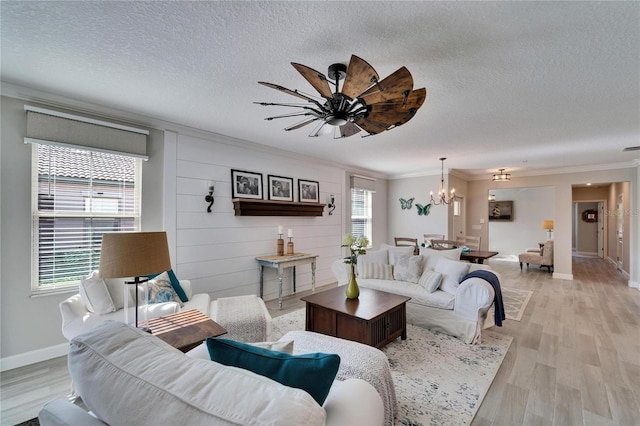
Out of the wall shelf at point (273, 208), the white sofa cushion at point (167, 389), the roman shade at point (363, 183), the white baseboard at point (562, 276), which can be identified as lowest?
the white baseboard at point (562, 276)

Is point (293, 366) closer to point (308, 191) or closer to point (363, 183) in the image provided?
point (308, 191)

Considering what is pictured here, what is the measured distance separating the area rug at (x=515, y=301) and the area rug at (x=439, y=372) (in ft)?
3.14

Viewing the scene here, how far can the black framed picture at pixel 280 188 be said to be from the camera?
460 cm

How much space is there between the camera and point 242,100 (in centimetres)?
278

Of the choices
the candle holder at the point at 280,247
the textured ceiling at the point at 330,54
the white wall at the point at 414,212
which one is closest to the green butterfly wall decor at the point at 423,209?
the white wall at the point at 414,212

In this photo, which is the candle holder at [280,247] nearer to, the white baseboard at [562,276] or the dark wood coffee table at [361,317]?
the dark wood coffee table at [361,317]

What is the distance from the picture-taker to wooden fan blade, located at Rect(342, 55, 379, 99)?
159cm

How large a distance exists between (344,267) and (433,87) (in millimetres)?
2706

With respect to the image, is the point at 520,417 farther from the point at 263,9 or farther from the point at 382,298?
the point at 263,9

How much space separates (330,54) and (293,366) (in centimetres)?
195

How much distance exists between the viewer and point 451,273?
3.52 m

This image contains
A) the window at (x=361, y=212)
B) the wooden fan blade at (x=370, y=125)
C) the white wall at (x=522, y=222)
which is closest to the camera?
the wooden fan blade at (x=370, y=125)

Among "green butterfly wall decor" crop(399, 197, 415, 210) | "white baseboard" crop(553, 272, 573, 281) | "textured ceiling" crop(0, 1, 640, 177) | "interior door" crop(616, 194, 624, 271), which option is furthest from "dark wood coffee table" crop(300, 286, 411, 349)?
"interior door" crop(616, 194, 624, 271)

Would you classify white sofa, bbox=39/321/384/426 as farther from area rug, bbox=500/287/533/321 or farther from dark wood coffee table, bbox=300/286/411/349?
area rug, bbox=500/287/533/321
